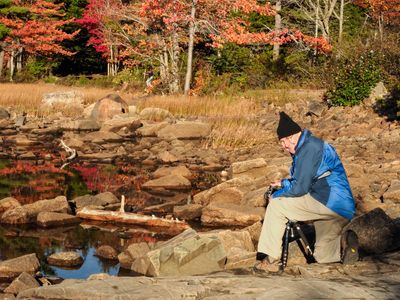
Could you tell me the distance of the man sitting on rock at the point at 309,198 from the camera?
6.59m

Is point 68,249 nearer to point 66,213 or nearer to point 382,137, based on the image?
point 66,213

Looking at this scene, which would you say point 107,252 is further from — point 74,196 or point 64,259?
point 74,196

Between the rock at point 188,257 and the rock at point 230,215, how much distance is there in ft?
9.69

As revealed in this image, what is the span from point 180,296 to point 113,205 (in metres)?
6.82

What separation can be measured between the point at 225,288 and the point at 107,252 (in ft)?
12.6

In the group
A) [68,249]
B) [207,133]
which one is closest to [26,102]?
[207,133]

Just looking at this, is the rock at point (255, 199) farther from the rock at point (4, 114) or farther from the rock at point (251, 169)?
the rock at point (4, 114)

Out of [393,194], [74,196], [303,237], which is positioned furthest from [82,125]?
[303,237]

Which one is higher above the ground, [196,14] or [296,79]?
[196,14]

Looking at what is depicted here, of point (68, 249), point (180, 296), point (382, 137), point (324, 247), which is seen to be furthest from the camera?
point (382, 137)

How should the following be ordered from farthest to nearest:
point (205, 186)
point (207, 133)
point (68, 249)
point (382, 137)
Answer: point (207, 133), point (382, 137), point (205, 186), point (68, 249)

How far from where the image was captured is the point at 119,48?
134 ft

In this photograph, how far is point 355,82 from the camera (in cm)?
2064

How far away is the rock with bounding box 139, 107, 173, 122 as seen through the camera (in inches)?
928
